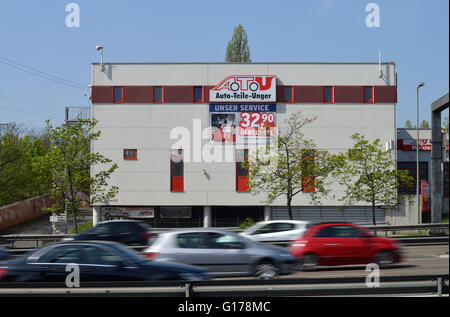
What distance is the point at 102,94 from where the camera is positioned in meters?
40.7

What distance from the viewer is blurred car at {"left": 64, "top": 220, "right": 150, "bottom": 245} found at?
61.9ft

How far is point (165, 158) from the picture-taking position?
40.2m

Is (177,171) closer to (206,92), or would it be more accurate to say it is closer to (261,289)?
(206,92)

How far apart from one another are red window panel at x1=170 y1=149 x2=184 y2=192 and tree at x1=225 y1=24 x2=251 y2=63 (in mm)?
23713

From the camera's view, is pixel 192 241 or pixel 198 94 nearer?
pixel 192 241

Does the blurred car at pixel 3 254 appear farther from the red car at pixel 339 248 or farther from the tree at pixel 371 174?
the tree at pixel 371 174

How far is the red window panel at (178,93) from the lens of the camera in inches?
1588

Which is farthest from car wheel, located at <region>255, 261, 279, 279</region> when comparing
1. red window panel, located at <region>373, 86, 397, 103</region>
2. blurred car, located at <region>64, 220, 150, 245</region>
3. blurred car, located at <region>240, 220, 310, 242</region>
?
red window panel, located at <region>373, 86, 397, 103</region>

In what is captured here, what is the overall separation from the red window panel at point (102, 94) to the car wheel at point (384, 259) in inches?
1200

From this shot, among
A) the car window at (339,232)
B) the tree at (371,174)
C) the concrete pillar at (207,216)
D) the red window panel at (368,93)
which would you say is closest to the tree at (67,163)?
the concrete pillar at (207,216)

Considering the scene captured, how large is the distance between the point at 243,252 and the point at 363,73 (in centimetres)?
3081

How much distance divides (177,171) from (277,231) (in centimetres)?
2269

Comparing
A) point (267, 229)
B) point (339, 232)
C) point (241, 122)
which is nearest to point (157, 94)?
point (241, 122)

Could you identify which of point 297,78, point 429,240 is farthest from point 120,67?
point 429,240
